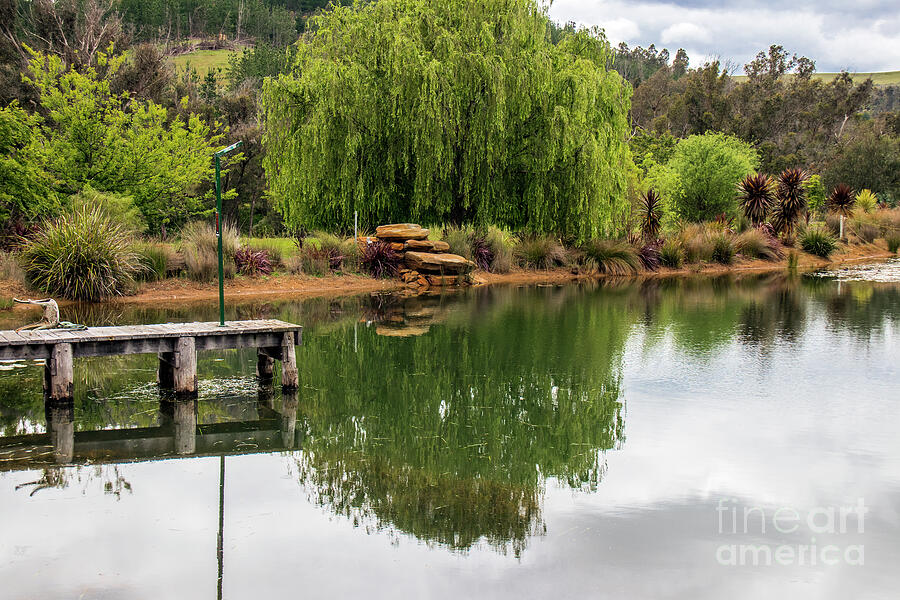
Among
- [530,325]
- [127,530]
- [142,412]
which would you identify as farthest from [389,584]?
[530,325]

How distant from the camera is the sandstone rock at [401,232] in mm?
26438

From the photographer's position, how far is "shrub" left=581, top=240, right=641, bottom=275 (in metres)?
31.2

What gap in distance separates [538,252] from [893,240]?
26.3 meters

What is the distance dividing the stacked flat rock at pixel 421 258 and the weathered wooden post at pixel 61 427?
15920 millimetres

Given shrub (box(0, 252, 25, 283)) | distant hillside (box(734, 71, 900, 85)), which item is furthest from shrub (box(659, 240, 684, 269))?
distant hillside (box(734, 71, 900, 85))

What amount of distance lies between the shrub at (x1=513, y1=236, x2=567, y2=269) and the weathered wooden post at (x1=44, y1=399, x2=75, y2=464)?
21.4 m

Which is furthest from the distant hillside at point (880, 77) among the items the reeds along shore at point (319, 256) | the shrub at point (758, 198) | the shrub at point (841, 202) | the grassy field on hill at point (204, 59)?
the reeds along shore at point (319, 256)

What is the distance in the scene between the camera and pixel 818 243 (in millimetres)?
41094

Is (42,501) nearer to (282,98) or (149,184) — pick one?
(149,184)

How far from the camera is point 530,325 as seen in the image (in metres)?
18.0

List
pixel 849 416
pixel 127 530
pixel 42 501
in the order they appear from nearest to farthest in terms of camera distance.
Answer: pixel 127 530 < pixel 42 501 < pixel 849 416

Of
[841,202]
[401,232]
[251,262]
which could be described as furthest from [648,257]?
[841,202]

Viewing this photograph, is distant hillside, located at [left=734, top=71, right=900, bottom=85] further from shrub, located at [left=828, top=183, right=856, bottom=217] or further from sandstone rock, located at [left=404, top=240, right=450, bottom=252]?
sandstone rock, located at [left=404, top=240, right=450, bottom=252]

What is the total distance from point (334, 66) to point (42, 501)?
2231 cm
